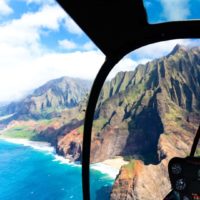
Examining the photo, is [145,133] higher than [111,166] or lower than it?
higher

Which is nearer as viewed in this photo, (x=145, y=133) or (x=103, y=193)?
(x=103, y=193)

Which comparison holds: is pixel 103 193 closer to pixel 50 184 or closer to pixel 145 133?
pixel 50 184

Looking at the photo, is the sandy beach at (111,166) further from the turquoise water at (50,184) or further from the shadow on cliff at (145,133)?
the turquoise water at (50,184)

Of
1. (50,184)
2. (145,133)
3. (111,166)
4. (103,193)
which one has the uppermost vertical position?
(145,133)

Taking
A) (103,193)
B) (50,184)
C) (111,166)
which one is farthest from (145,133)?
(50,184)

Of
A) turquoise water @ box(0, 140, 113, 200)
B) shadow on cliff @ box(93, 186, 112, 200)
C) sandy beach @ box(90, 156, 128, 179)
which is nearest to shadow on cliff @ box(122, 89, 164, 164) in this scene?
sandy beach @ box(90, 156, 128, 179)

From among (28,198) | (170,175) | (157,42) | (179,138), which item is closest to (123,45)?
(157,42)

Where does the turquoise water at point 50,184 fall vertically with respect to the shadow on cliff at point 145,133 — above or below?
below

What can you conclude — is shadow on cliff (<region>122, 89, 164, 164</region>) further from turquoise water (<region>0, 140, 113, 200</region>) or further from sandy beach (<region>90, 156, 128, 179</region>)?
turquoise water (<region>0, 140, 113, 200</region>)

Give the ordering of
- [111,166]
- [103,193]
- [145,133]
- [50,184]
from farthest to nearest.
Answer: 1. [145,133]
2. [111,166]
3. [50,184]
4. [103,193]

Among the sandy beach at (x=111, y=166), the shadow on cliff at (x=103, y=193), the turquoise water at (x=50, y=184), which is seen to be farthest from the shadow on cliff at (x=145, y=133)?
the shadow on cliff at (x=103, y=193)

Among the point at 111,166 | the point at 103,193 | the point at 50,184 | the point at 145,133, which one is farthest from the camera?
the point at 145,133
